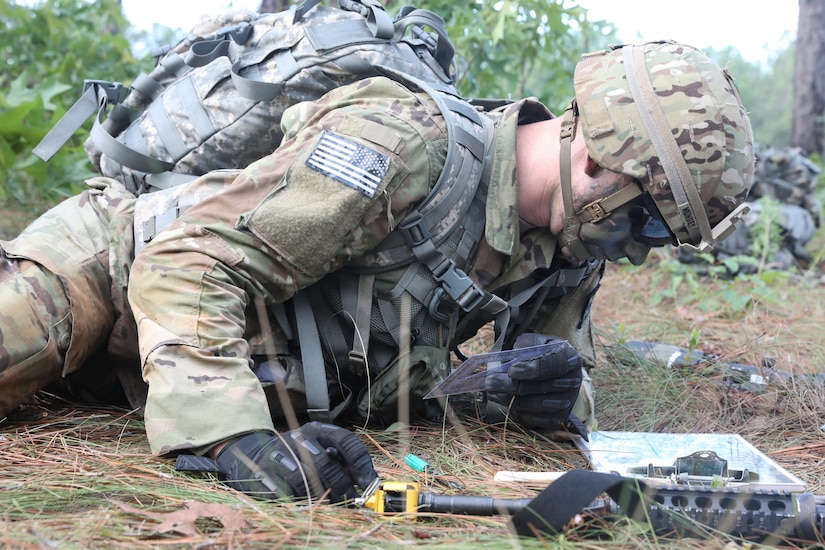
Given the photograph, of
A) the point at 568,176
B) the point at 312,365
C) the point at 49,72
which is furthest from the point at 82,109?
the point at 49,72

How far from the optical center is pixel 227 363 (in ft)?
6.46

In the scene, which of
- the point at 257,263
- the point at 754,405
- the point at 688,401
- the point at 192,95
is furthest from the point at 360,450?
the point at 754,405

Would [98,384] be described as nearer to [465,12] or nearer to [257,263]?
[257,263]

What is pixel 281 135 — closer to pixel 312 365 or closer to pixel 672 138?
pixel 312 365

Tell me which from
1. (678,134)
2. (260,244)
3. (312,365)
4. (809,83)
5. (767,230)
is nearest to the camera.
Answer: (260,244)

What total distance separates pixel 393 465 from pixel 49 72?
431 cm

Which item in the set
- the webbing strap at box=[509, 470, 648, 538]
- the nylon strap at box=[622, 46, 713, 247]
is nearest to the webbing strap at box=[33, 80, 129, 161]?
the nylon strap at box=[622, 46, 713, 247]

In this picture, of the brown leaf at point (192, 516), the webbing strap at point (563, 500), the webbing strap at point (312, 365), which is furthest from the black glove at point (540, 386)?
the brown leaf at point (192, 516)

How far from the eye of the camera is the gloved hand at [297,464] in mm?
1763

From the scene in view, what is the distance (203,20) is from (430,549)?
2449 mm

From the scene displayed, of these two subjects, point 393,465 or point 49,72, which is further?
point 49,72

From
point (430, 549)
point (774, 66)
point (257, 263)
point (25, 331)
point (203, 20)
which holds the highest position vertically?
point (203, 20)

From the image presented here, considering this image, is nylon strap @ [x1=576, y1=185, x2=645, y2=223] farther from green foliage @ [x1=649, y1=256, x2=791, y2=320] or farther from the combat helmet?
green foliage @ [x1=649, y1=256, x2=791, y2=320]

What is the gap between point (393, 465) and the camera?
2182mm
